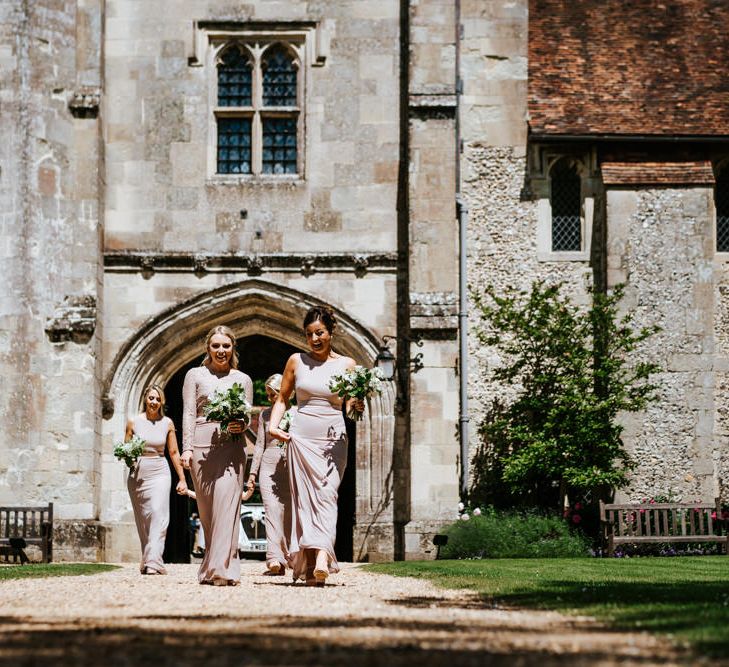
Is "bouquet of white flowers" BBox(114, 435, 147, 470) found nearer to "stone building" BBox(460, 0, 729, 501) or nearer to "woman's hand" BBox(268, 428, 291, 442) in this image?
"woman's hand" BBox(268, 428, 291, 442)

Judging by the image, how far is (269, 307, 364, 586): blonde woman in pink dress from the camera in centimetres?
924

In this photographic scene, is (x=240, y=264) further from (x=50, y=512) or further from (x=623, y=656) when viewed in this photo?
(x=623, y=656)

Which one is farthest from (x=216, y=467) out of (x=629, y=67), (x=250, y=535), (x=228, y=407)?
(x=250, y=535)

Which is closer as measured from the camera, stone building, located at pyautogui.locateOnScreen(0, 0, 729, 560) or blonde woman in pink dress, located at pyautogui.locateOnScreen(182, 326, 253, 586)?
blonde woman in pink dress, located at pyautogui.locateOnScreen(182, 326, 253, 586)

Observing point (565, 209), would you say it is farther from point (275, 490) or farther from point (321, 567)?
point (321, 567)

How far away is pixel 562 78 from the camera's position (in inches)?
787

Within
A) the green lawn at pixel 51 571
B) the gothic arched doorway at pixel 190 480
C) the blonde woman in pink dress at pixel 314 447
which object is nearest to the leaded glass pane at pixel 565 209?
the gothic arched doorway at pixel 190 480

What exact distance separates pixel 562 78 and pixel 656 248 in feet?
9.89

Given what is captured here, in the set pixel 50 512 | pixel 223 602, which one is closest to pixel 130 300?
pixel 50 512

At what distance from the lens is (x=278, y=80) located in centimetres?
1881

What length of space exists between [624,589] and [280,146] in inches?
448

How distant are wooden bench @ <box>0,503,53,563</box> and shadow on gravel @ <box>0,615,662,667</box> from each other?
10322mm

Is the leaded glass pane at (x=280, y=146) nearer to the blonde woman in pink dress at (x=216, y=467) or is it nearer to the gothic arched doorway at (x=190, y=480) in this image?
the gothic arched doorway at (x=190, y=480)

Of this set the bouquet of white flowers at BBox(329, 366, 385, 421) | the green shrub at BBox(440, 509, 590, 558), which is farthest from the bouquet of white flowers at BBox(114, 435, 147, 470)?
the green shrub at BBox(440, 509, 590, 558)
